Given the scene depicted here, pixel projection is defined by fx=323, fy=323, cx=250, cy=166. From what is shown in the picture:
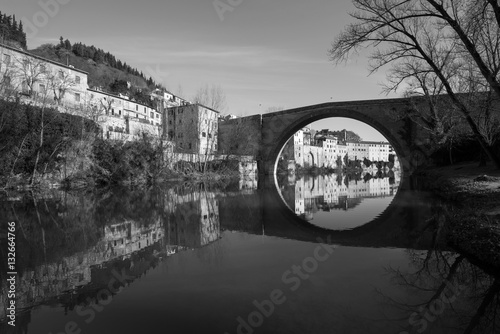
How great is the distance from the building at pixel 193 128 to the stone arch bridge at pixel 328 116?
5040mm

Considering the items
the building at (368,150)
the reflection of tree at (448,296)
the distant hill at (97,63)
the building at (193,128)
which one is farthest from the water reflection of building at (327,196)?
the building at (368,150)

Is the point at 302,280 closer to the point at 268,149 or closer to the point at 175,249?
the point at 175,249

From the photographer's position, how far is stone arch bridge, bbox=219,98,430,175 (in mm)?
41531

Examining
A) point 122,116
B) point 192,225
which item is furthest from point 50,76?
point 192,225

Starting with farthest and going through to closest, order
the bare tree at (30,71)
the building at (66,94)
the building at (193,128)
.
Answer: the building at (193,128) → the building at (66,94) → the bare tree at (30,71)

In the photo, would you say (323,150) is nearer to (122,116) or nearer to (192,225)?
(122,116)

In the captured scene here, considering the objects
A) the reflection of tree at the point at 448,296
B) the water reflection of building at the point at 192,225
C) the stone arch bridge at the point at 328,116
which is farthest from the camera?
the stone arch bridge at the point at 328,116

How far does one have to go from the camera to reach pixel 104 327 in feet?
13.6

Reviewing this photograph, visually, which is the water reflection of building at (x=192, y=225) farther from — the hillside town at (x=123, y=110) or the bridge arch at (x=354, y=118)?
the bridge arch at (x=354, y=118)

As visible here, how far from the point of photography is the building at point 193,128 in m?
41.9

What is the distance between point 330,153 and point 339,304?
124m

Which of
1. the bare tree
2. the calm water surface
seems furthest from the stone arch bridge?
the calm water surface

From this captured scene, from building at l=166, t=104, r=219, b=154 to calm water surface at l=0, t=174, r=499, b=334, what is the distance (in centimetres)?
3094

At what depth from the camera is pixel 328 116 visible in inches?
1999
